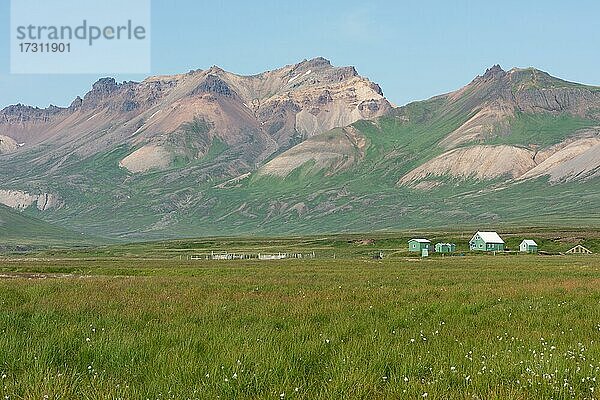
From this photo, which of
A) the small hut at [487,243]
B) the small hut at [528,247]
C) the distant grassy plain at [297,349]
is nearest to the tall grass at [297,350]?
the distant grassy plain at [297,349]

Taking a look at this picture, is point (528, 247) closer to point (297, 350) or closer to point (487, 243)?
point (487, 243)

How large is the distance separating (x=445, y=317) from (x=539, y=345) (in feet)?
17.5

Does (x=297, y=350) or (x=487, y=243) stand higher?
(x=297, y=350)

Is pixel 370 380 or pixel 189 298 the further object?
pixel 189 298

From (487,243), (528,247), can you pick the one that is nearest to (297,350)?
(528,247)

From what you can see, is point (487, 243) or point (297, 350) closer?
point (297, 350)

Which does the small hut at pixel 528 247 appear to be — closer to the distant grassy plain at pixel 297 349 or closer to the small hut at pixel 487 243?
the small hut at pixel 487 243

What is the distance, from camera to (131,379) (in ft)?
34.3

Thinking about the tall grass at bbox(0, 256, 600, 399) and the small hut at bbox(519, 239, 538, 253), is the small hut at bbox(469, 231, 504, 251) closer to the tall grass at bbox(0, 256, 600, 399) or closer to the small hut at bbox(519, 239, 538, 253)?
the small hut at bbox(519, 239, 538, 253)

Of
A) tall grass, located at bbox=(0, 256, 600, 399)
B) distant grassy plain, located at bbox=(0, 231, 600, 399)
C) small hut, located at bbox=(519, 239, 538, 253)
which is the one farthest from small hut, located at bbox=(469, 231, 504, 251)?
tall grass, located at bbox=(0, 256, 600, 399)

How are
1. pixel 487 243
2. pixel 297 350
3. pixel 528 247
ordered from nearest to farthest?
pixel 297 350, pixel 528 247, pixel 487 243

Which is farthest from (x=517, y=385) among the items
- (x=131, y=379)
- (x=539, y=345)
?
(x=131, y=379)

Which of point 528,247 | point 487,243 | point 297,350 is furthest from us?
point 487,243

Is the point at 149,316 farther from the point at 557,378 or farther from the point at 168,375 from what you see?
the point at 557,378
